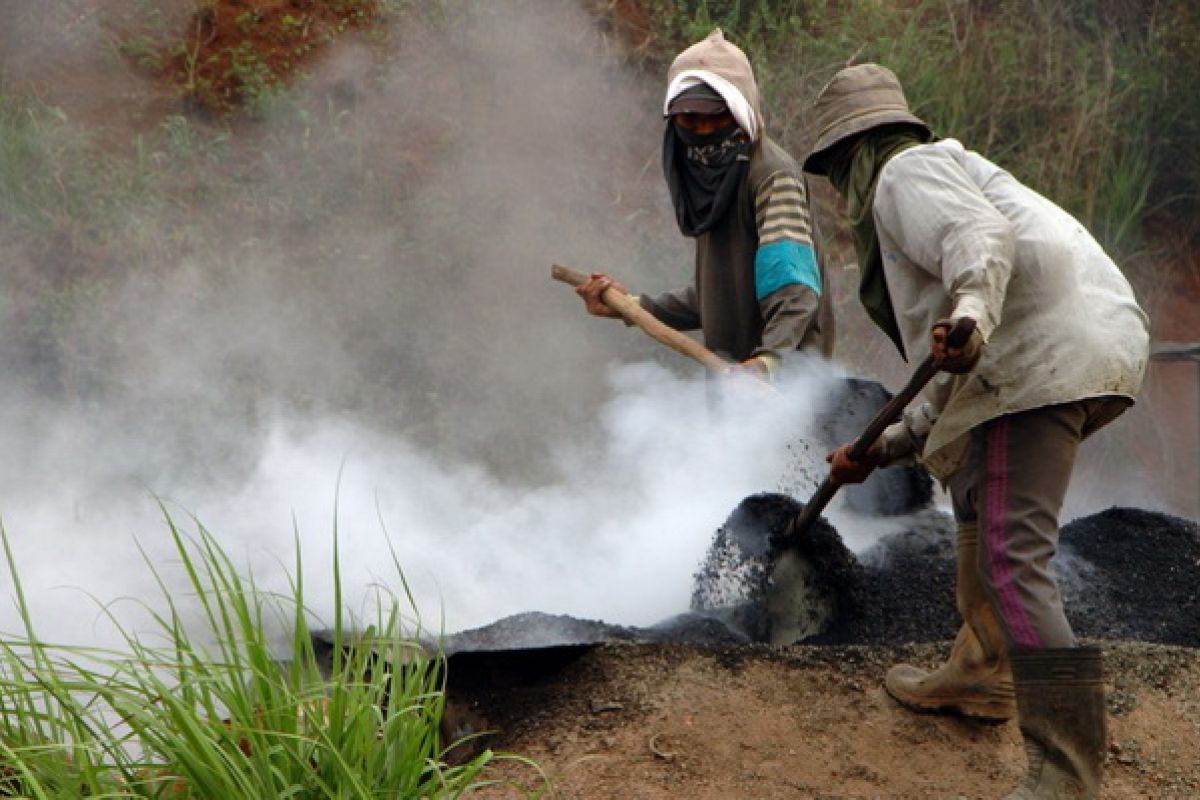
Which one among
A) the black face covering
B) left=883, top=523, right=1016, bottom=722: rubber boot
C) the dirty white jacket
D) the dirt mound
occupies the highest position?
the dirt mound

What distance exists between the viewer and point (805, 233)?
5.55 metres

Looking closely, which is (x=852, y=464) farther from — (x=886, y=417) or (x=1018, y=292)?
(x=1018, y=292)

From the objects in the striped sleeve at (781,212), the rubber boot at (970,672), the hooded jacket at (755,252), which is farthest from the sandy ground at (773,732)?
the striped sleeve at (781,212)

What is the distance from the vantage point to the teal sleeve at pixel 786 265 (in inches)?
215

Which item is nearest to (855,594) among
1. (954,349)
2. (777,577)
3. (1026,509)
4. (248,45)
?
(777,577)

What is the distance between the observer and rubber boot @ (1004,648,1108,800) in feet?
11.6

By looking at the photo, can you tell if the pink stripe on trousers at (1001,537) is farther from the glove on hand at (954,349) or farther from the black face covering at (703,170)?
the black face covering at (703,170)

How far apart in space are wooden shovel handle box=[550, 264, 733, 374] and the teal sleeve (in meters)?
0.33

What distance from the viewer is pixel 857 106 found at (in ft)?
13.3

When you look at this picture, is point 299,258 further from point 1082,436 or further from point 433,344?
point 1082,436

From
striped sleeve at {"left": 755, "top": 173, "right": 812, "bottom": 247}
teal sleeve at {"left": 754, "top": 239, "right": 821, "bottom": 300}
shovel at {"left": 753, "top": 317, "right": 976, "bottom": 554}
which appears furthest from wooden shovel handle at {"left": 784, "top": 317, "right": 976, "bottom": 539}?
striped sleeve at {"left": 755, "top": 173, "right": 812, "bottom": 247}

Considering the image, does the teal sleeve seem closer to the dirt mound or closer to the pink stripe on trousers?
the pink stripe on trousers

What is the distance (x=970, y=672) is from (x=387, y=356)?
4.60 meters

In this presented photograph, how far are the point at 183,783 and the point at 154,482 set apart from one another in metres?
3.96
